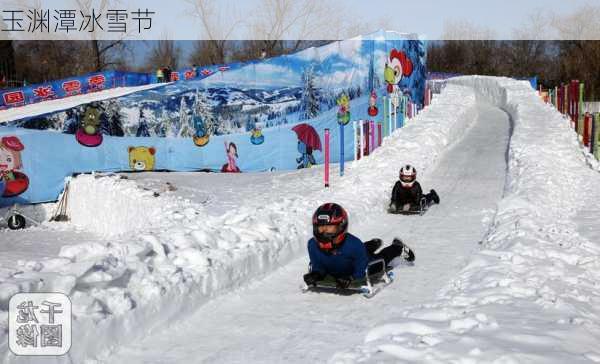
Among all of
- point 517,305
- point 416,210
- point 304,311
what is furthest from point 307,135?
point 517,305

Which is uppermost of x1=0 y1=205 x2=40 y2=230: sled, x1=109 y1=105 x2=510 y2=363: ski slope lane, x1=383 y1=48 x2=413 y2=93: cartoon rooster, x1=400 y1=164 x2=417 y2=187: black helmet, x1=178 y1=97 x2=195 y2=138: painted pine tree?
x1=383 y1=48 x2=413 y2=93: cartoon rooster

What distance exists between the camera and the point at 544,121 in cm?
2164

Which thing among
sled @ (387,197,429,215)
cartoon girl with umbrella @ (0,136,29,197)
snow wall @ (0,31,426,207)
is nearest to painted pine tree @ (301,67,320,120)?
snow wall @ (0,31,426,207)

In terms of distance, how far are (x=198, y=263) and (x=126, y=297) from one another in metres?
1.24

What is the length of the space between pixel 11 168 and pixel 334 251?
15.2 meters

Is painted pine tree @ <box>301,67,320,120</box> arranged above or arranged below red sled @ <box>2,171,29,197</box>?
above

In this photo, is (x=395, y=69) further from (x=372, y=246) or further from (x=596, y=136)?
(x=372, y=246)

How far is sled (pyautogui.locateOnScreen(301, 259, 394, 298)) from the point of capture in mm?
6414

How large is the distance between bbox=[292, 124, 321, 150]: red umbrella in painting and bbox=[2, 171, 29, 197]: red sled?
8759 mm

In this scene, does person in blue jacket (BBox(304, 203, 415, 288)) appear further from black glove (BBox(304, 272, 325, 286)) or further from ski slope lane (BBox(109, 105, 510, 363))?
ski slope lane (BBox(109, 105, 510, 363))

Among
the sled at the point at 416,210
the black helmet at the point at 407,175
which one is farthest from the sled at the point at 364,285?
the black helmet at the point at 407,175

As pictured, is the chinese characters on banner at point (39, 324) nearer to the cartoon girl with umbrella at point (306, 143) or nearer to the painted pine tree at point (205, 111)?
the painted pine tree at point (205, 111)

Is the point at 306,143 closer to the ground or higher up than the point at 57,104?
closer to the ground

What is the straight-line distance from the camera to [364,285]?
647 cm
